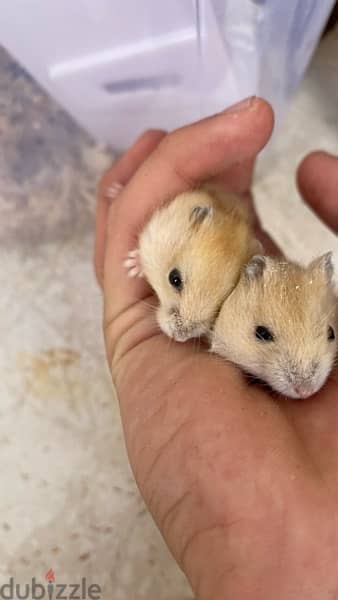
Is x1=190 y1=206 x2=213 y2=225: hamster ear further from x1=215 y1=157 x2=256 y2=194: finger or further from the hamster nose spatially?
the hamster nose

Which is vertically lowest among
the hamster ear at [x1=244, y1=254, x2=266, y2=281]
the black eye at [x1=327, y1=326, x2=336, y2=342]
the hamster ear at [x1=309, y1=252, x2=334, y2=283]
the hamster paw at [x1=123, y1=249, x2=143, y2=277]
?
the hamster paw at [x1=123, y1=249, x2=143, y2=277]

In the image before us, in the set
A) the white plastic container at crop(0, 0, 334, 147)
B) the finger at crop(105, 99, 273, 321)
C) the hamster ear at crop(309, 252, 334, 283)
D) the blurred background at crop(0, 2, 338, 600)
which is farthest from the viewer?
the blurred background at crop(0, 2, 338, 600)

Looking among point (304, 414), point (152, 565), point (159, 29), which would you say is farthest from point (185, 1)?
point (152, 565)

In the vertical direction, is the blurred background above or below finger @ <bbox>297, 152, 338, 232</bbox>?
below

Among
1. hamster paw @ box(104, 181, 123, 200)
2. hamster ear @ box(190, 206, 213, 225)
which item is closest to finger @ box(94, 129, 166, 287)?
hamster paw @ box(104, 181, 123, 200)

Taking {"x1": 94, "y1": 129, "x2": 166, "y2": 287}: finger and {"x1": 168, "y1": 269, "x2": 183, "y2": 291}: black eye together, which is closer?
{"x1": 168, "y1": 269, "x2": 183, "y2": 291}: black eye
